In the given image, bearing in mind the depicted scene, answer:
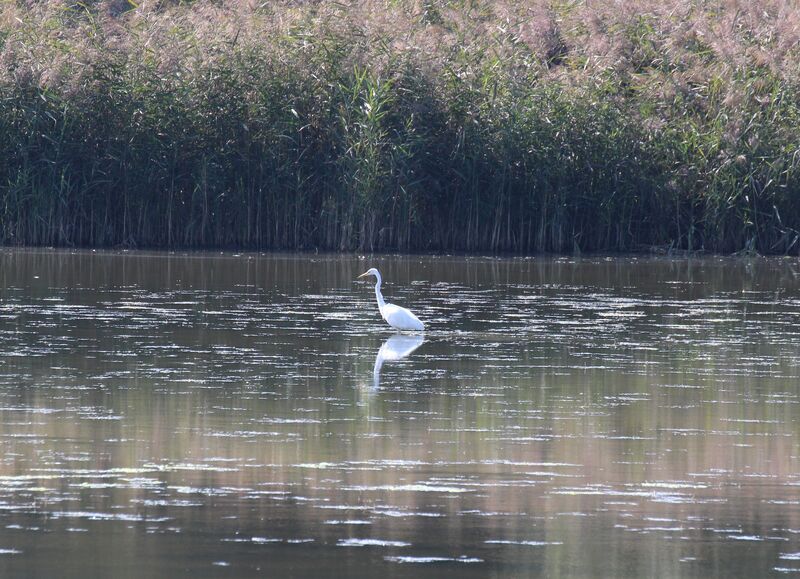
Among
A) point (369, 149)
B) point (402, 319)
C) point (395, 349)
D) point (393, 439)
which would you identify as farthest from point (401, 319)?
point (369, 149)

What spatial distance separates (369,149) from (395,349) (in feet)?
35.5

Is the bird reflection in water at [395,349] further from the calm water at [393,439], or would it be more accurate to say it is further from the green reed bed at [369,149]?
the green reed bed at [369,149]

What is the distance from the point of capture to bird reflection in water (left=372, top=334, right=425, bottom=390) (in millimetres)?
10609

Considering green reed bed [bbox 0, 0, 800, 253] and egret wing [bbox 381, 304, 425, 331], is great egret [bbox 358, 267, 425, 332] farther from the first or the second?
green reed bed [bbox 0, 0, 800, 253]

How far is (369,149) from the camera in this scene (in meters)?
22.3

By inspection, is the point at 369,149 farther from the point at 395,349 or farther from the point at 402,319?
the point at 395,349

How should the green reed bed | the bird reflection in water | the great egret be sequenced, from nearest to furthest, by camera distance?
the bird reflection in water, the great egret, the green reed bed

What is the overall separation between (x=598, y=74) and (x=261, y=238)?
6041mm

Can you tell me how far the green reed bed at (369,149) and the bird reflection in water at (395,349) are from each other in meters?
9.80

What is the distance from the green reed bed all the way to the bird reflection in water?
9.80 metres

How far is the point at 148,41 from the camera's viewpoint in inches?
923

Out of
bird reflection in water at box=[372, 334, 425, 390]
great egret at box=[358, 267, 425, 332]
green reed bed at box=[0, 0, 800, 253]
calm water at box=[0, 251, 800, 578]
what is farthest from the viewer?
green reed bed at box=[0, 0, 800, 253]

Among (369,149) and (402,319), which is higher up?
(369,149)

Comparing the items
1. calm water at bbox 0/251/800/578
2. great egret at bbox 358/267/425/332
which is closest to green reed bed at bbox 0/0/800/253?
calm water at bbox 0/251/800/578
